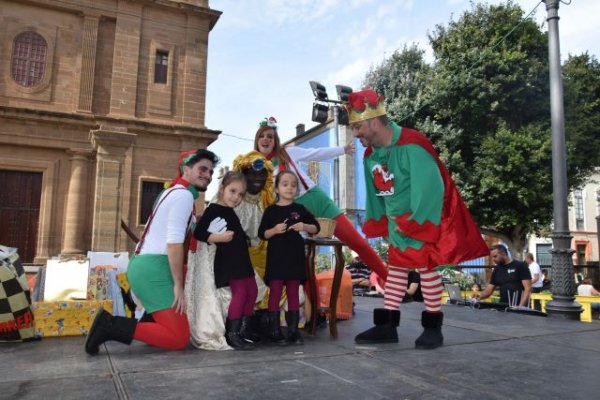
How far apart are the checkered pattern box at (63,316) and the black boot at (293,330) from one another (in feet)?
5.29

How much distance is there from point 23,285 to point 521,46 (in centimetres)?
1639

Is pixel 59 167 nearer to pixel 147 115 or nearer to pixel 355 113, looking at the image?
pixel 147 115

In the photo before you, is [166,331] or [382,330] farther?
[382,330]

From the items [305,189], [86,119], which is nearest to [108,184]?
[86,119]

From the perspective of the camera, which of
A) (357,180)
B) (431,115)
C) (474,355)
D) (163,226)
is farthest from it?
(357,180)

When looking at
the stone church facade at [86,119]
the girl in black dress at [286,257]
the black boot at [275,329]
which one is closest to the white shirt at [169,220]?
the girl in black dress at [286,257]

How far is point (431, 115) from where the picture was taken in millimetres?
16375

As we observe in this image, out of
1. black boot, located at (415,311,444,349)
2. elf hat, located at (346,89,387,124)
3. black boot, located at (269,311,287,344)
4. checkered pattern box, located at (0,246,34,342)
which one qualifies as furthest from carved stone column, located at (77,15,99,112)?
black boot, located at (415,311,444,349)

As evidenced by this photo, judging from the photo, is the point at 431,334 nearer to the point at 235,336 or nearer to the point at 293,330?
the point at 293,330

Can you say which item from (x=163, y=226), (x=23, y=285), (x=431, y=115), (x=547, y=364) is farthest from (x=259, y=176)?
(x=431, y=115)

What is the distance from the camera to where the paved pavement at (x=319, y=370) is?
1908 millimetres

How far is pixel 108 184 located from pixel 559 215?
12661 mm

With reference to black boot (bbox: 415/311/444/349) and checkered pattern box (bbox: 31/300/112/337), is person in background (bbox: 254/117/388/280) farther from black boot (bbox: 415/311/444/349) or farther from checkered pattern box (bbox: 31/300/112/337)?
checkered pattern box (bbox: 31/300/112/337)

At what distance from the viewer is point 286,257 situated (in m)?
3.12
